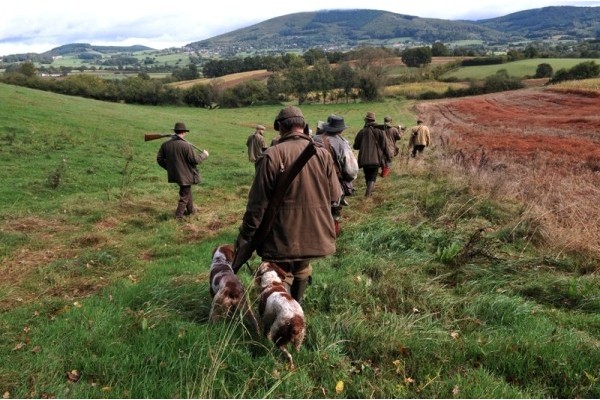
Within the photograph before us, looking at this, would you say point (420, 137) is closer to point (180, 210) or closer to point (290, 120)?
point (180, 210)

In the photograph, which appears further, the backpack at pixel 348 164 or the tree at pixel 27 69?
the tree at pixel 27 69

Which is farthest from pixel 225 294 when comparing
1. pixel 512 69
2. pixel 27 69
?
pixel 512 69

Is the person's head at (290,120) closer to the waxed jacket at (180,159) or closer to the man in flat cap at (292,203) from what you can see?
the man in flat cap at (292,203)

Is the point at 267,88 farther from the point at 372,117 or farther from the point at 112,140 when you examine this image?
the point at 372,117

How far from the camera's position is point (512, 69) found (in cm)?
8712

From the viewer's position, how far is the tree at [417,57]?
10294 cm

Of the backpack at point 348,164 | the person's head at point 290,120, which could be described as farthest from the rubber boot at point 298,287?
the backpack at point 348,164

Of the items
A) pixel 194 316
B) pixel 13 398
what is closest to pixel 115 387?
pixel 13 398

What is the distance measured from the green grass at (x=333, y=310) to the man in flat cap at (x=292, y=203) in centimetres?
82

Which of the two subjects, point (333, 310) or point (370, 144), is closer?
point (333, 310)

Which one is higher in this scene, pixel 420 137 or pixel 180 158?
pixel 180 158

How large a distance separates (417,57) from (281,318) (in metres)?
108

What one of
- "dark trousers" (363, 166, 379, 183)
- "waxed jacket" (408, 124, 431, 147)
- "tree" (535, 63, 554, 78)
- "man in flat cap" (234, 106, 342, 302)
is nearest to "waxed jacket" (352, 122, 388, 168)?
"dark trousers" (363, 166, 379, 183)

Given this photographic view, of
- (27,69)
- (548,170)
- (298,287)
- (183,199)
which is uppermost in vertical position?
(27,69)
